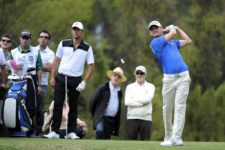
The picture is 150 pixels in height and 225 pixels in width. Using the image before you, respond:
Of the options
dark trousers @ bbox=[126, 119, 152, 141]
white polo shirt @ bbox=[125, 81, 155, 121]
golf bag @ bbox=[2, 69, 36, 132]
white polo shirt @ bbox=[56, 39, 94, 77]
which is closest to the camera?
golf bag @ bbox=[2, 69, 36, 132]

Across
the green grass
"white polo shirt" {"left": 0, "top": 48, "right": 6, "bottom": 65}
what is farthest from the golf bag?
the green grass

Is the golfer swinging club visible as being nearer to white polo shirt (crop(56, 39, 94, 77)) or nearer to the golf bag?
white polo shirt (crop(56, 39, 94, 77))

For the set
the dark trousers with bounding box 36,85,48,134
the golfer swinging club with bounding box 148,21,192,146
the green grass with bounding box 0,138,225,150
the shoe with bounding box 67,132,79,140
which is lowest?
the shoe with bounding box 67,132,79,140

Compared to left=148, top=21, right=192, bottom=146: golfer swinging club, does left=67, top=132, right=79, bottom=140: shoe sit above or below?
below

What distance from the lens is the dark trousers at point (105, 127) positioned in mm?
19984

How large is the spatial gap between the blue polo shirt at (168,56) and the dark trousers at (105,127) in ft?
13.0

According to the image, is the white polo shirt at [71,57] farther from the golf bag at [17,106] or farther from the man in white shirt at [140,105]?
the man in white shirt at [140,105]

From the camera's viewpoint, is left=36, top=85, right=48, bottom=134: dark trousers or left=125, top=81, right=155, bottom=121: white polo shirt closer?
left=36, top=85, right=48, bottom=134: dark trousers

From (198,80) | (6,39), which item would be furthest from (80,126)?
(198,80)

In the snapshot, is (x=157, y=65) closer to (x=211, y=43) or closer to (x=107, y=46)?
(x=211, y=43)

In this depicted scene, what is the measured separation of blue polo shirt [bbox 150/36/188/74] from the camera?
1612cm

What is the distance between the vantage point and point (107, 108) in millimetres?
19969

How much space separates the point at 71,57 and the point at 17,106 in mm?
1339

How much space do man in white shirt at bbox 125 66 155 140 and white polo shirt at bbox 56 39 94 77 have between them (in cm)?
182
